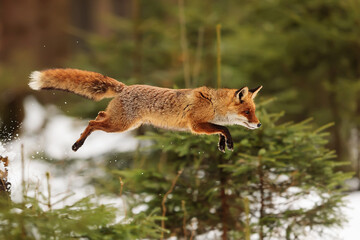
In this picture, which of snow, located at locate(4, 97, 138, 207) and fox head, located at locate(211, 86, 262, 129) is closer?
fox head, located at locate(211, 86, 262, 129)

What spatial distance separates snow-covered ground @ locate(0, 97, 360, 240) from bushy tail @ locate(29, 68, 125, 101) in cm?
30

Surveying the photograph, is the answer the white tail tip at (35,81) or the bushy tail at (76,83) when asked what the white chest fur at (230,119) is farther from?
the white tail tip at (35,81)

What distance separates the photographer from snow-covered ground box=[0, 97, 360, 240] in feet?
4.91

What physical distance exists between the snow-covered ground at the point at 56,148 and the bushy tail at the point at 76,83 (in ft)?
0.98

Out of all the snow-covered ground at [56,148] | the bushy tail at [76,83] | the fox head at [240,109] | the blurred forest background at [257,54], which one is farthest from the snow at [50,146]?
the fox head at [240,109]

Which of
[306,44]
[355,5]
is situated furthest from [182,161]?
[306,44]

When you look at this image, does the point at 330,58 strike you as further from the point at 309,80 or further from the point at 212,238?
the point at 212,238

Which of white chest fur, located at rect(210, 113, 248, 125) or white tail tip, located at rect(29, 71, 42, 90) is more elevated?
white tail tip, located at rect(29, 71, 42, 90)

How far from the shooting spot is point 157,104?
1.18 metres

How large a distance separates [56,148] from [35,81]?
174cm

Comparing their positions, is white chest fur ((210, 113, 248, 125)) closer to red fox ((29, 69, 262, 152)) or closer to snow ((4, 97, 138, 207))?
red fox ((29, 69, 262, 152))

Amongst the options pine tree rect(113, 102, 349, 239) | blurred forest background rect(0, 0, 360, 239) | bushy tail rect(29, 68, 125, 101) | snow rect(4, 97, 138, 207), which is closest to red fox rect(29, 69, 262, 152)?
bushy tail rect(29, 68, 125, 101)

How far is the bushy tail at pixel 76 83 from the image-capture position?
1116mm

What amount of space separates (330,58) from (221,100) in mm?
4721
